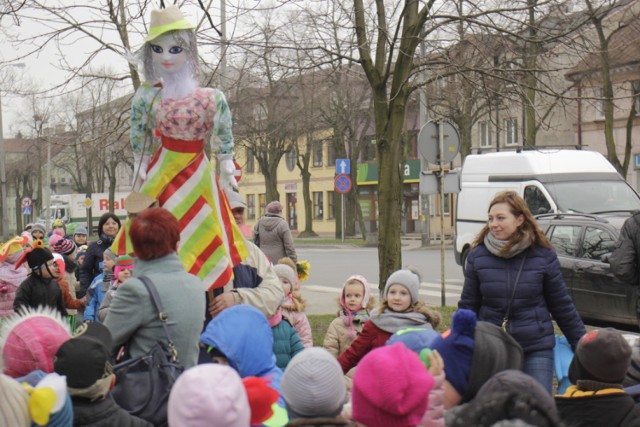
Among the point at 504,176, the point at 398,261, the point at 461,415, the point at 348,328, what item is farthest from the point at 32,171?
the point at 461,415

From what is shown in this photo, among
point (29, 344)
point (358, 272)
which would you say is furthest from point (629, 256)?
point (358, 272)

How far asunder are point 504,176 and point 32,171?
5132 cm

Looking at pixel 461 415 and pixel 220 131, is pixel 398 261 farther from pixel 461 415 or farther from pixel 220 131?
pixel 461 415

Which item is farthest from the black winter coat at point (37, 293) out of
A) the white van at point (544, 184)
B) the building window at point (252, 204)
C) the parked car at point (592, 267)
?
the building window at point (252, 204)

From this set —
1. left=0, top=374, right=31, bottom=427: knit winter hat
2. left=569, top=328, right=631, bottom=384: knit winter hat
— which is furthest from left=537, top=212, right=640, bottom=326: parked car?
left=0, top=374, right=31, bottom=427: knit winter hat

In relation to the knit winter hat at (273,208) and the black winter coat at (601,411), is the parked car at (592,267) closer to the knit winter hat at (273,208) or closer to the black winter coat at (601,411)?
the knit winter hat at (273,208)

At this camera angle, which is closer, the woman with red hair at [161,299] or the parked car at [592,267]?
the woman with red hair at [161,299]

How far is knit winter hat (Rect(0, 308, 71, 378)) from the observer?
363 centimetres

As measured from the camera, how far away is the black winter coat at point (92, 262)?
32.8 feet

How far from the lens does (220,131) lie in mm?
5160

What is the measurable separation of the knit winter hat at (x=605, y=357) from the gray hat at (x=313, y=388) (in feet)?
3.64

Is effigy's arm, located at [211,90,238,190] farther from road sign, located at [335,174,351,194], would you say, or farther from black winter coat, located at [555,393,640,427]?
road sign, located at [335,174,351,194]

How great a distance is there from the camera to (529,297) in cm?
535

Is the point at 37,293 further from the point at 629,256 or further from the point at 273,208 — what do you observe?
the point at 629,256
